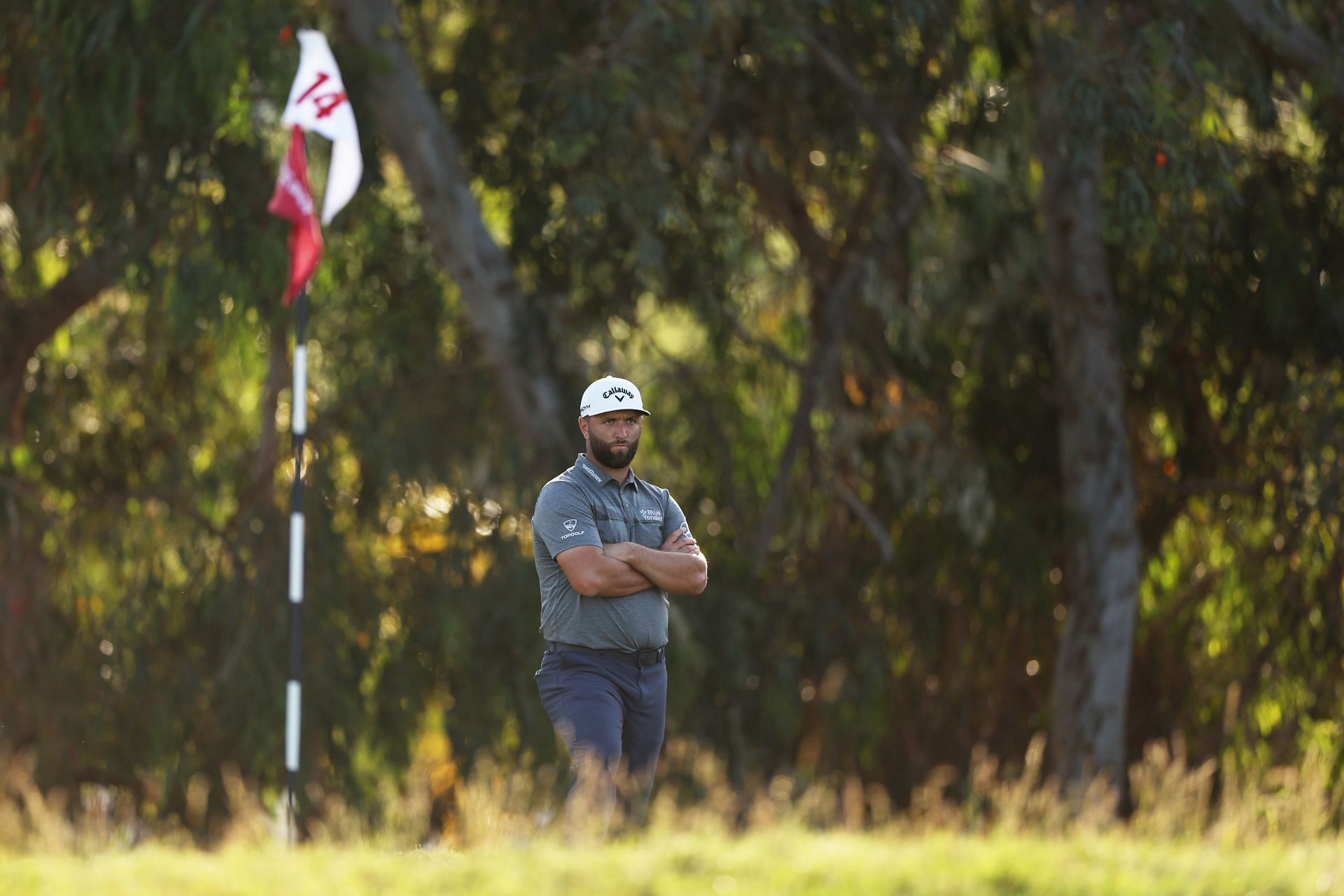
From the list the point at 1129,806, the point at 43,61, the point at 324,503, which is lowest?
the point at 1129,806

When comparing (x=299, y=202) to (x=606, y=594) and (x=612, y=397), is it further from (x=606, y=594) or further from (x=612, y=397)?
(x=606, y=594)

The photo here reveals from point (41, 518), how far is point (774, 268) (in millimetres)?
5931

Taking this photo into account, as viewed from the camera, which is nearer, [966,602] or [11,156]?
[11,156]

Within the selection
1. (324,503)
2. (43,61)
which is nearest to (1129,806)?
(324,503)

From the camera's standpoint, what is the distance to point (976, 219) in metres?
13.6

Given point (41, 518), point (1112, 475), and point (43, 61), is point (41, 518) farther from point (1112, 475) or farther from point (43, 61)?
point (1112, 475)

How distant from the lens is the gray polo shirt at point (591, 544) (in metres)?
6.22

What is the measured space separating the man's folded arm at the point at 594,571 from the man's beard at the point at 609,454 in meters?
0.34

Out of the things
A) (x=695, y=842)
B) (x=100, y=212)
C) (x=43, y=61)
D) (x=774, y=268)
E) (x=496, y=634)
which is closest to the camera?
(x=695, y=842)

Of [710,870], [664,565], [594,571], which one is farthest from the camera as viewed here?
[664,565]

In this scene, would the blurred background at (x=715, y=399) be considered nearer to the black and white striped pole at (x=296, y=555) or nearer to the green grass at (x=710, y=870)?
the black and white striped pole at (x=296, y=555)

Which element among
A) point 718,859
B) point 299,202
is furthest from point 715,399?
point 718,859

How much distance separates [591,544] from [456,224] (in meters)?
6.99

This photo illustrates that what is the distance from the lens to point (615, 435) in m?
6.29
